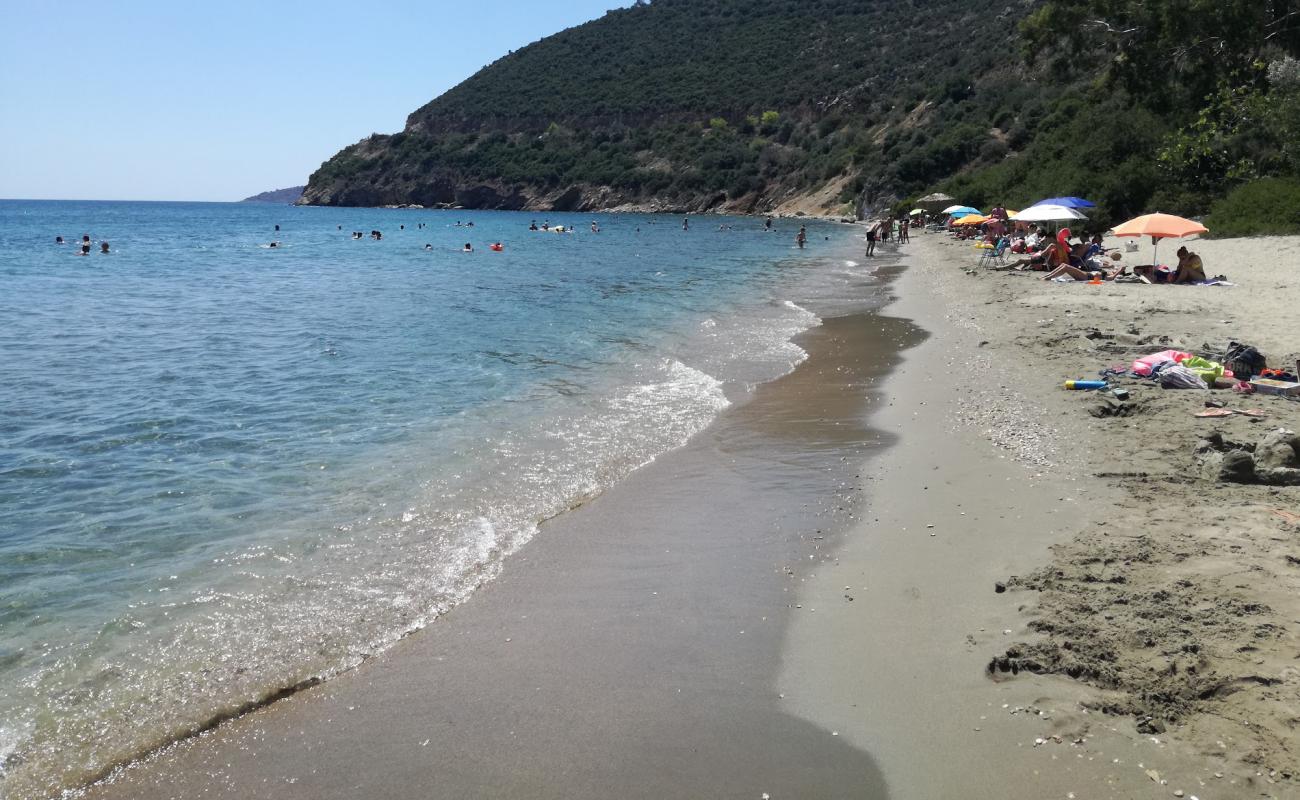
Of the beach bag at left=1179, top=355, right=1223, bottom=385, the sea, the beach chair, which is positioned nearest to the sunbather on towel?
the sea

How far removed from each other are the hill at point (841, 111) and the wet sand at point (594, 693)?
2934 centimetres

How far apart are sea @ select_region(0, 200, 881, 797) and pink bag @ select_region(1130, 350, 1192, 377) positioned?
4696 millimetres

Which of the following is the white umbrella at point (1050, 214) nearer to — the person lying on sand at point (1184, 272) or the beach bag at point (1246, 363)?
the person lying on sand at point (1184, 272)

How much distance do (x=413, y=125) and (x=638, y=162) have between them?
53277mm

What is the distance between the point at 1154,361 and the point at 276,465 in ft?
31.3

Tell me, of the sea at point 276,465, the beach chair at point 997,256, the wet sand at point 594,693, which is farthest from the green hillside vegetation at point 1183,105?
the wet sand at point 594,693

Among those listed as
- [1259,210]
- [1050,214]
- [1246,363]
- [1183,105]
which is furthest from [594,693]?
[1183,105]

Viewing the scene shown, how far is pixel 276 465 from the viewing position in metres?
8.30

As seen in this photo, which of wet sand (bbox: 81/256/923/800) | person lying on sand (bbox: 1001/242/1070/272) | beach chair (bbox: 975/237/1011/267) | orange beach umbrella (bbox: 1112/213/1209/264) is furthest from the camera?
beach chair (bbox: 975/237/1011/267)

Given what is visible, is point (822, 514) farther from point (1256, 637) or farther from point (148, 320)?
point (148, 320)

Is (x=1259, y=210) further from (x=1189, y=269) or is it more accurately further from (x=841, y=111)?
(x=841, y=111)

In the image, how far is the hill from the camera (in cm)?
3222

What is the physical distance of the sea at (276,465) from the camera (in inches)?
189

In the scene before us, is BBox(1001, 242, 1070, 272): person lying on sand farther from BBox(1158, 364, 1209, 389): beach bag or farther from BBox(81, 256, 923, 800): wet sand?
BBox(81, 256, 923, 800): wet sand
